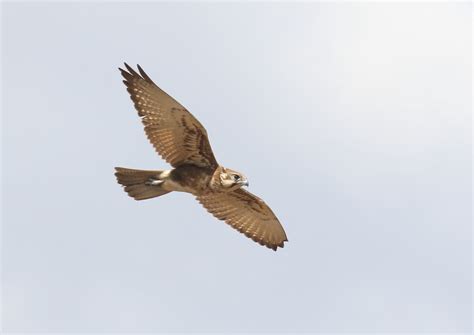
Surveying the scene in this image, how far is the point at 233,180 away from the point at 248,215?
2.49 meters

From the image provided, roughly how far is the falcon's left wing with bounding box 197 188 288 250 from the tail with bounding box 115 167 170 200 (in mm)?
1747

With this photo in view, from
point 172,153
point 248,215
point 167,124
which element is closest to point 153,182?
point 172,153

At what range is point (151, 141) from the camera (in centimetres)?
1903

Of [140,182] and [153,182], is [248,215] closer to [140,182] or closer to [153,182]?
[153,182]

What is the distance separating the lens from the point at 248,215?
2108cm

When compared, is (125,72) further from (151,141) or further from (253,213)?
(253,213)

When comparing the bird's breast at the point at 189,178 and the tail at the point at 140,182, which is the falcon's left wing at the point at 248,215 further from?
the tail at the point at 140,182

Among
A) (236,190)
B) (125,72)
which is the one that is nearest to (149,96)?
(125,72)

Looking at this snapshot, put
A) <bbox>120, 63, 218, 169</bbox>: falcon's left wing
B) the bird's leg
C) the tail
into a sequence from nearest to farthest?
<bbox>120, 63, 218, 169</bbox>: falcon's left wing
the tail
the bird's leg

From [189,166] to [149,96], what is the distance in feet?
4.63

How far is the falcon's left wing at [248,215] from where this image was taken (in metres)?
20.7

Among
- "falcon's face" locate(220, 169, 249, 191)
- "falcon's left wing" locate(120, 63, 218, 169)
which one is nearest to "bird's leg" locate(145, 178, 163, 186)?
"falcon's left wing" locate(120, 63, 218, 169)

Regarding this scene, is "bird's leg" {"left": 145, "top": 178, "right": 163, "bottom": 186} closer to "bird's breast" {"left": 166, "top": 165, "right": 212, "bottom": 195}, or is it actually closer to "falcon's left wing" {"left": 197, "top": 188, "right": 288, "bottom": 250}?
"bird's breast" {"left": 166, "top": 165, "right": 212, "bottom": 195}

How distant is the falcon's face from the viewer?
18688 millimetres
